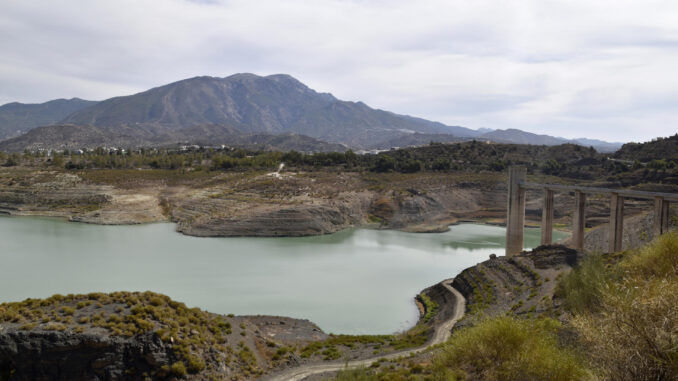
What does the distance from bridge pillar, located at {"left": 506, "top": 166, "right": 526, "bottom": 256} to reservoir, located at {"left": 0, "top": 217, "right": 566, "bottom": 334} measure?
425cm

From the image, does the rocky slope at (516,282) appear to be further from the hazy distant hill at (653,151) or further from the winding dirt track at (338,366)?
the hazy distant hill at (653,151)

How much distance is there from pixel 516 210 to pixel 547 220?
10.7 ft

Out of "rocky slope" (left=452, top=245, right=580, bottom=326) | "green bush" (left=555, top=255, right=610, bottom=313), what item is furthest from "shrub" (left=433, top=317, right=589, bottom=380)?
"rocky slope" (left=452, top=245, right=580, bottom=326)

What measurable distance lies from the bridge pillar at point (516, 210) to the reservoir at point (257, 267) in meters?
4.25

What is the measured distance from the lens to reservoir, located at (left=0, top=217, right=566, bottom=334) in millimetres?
27562

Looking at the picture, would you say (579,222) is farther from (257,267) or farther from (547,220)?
(257,267)

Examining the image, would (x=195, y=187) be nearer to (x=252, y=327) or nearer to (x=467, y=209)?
(x=467, y=209)

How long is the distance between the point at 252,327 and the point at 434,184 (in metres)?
55.7

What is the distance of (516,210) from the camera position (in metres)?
41.8

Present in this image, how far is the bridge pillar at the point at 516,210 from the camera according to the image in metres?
41.7

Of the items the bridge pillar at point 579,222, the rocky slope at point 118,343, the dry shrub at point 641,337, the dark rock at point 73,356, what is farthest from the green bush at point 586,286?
the bridge pillar at point 579,222

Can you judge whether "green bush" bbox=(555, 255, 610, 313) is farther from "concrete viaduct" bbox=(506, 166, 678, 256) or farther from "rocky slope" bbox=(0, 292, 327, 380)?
"concrete viaduct" bbox=(506, 166, 678, 256)

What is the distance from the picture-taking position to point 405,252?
150ft

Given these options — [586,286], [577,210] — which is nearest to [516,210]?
[577,210]
